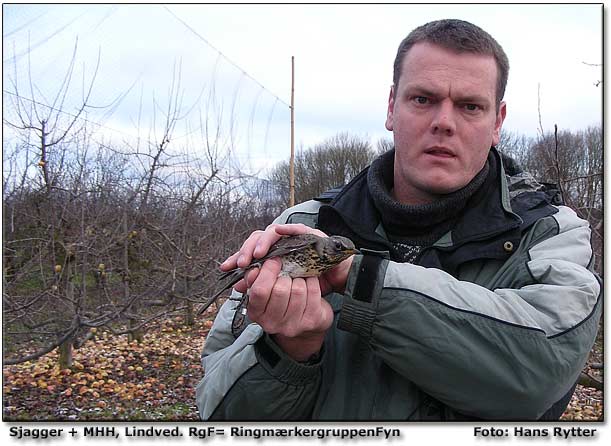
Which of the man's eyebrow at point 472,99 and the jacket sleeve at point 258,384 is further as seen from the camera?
the man's eyebrow at point 472,99

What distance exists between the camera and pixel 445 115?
1353mm

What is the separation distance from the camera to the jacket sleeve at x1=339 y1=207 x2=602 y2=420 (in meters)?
1.05

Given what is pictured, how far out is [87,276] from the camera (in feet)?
19.2

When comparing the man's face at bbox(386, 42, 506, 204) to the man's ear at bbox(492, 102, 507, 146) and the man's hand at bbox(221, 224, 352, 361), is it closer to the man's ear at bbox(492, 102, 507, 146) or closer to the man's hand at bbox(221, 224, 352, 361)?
the man's ear at bbox(492, 102, 507, 146)

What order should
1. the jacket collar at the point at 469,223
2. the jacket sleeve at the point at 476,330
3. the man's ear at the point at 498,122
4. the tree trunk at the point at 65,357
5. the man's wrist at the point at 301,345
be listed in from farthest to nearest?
1. the tree trunk at the point at 65,357
2. the man's ear at the point at 498,122
3. the jacket collar at the point at 469,223
4. the man's wrist at the point at 301,345
5. the jacket sleeve at the point at 476,330

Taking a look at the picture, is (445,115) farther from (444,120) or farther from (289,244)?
(289,244)

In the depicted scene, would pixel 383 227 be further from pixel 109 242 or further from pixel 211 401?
pixel 109 242

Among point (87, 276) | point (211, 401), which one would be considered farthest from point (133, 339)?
point (211, 401)

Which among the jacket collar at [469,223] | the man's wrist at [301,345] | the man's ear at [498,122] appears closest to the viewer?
the man's wrist at [301,345]

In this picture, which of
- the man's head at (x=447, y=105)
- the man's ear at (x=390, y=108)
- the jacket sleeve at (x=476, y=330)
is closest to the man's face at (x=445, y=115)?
the man's head at (x=447, y=105)

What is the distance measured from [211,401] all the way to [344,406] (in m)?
0.33

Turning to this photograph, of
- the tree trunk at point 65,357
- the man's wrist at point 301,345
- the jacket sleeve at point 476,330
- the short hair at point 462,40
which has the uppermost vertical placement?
the short hair at point 462,40

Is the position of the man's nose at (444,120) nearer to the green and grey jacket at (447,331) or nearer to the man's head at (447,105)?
the man's head at (447,105)

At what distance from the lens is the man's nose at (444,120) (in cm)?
135
